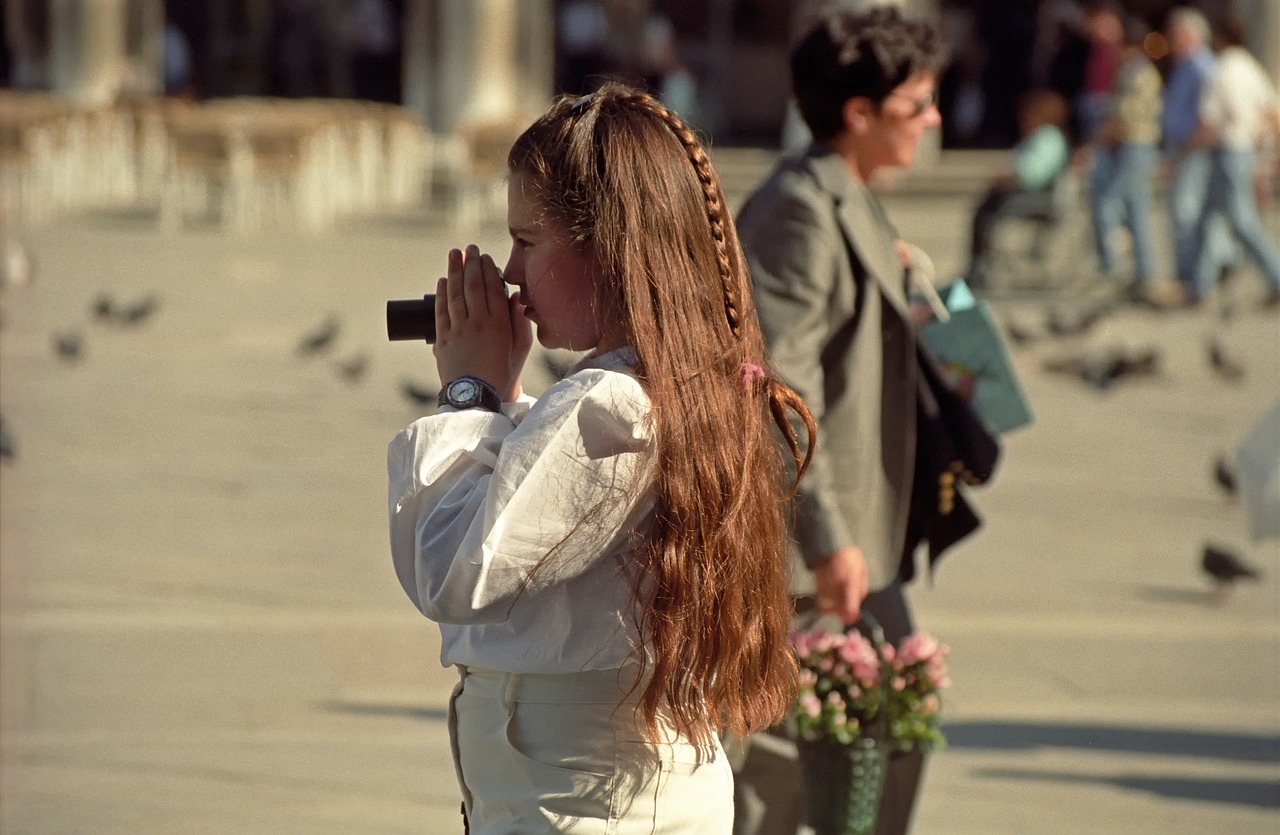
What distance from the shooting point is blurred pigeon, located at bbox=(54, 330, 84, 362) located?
10.7 metres

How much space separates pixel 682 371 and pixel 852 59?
5.49ft

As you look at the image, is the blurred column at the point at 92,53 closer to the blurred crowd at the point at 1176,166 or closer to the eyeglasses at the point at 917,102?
the blurred crowd at the point at 1176,166

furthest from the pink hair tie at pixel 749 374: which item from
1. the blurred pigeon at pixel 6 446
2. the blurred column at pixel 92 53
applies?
the blurred column at pixel 92 53

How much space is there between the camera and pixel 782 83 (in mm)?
27641

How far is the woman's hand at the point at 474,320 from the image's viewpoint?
209 centimetres

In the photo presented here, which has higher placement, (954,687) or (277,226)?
(954,687)

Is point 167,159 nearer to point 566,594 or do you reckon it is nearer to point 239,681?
point 239,681

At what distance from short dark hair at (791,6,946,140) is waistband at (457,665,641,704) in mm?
1773

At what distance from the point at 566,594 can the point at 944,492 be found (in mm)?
1704

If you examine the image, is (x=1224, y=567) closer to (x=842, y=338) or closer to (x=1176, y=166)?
(x=842, y=338)

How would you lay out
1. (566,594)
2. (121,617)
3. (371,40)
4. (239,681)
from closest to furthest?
(566,594), (239,681), (121,617), (371,40)

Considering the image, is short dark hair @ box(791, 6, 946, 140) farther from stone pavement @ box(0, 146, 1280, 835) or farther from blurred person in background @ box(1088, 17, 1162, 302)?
blurred person in background @ box(1088, 17, 1162, 302)

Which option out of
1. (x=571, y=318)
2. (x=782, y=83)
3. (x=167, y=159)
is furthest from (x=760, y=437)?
(x=782, y=83)

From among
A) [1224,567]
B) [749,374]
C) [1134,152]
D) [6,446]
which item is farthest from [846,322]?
[1134,152]
